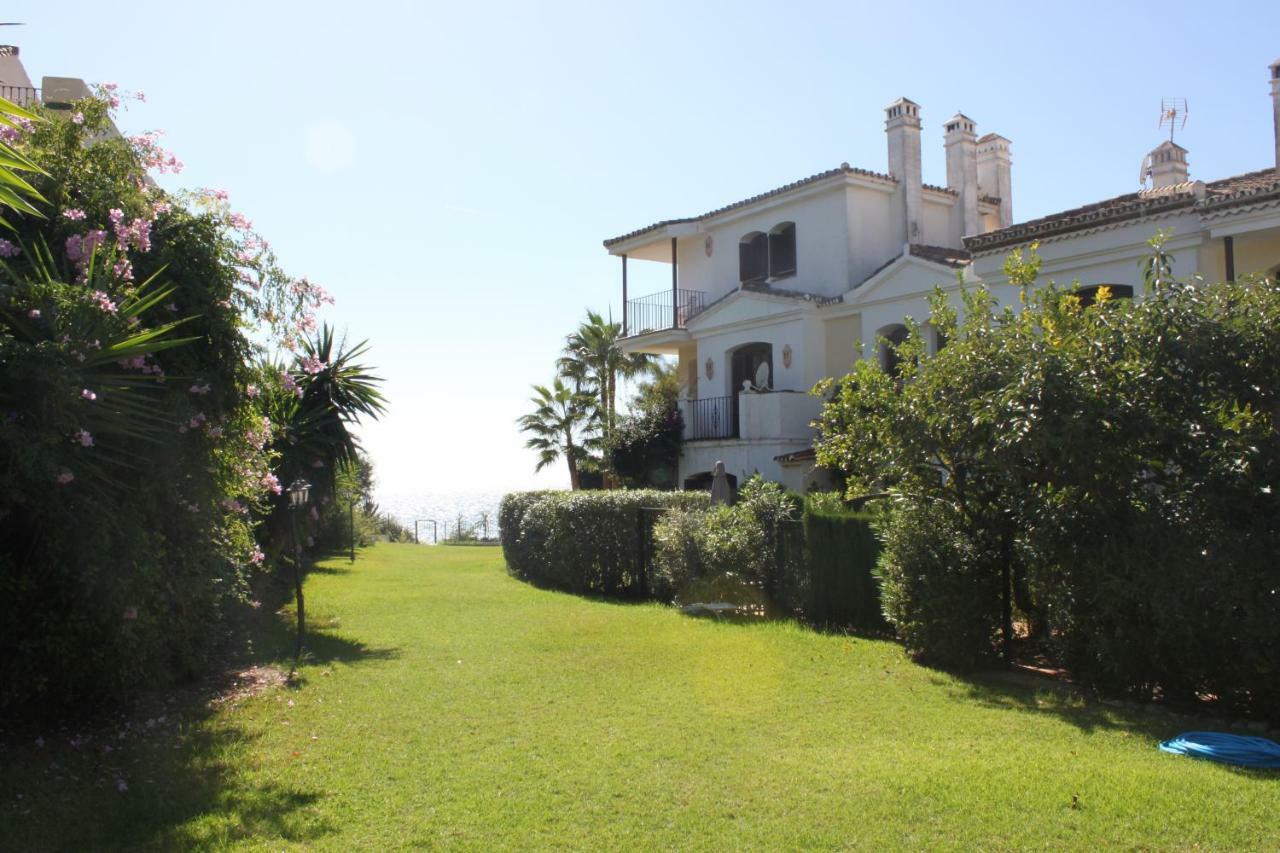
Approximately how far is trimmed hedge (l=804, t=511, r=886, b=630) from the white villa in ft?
22.4

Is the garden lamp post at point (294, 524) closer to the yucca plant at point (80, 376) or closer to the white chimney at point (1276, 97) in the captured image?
the yucca plant at point (80, 376)

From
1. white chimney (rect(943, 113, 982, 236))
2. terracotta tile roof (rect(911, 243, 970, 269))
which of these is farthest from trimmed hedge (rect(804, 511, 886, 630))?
white chimney (rect(943, 113, 982, 236))

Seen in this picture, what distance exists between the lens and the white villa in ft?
58.6

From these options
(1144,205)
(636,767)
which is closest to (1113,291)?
(1144,205)

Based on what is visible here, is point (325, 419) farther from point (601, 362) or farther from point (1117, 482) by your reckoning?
point (601, 362)

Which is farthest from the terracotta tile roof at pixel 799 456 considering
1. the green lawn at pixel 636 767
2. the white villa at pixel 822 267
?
the green lawn at pixel 636 767

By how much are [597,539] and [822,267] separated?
10249 millimetres

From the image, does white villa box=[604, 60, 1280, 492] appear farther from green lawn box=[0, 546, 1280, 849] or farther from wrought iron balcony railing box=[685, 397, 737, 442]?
green lawn box=[0, 546, 1280, 849]

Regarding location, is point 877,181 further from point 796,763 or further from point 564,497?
point 796,763

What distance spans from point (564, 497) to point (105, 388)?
13.3 m

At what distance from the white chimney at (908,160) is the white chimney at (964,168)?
59.2 inches

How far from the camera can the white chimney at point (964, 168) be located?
83.8ft

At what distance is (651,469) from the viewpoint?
26562 millimetres

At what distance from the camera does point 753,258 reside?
2722cm
